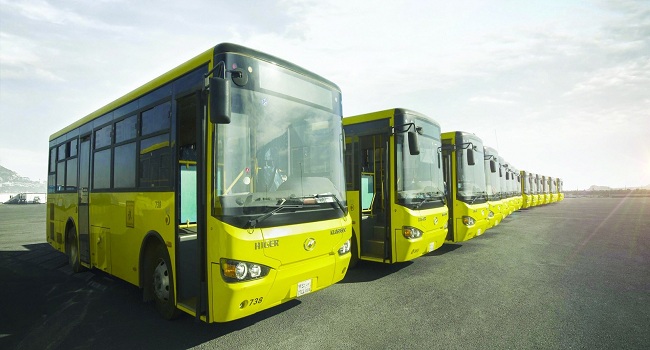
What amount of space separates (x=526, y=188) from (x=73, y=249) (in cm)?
2831

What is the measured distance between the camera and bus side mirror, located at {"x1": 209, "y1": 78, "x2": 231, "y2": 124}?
3352mm

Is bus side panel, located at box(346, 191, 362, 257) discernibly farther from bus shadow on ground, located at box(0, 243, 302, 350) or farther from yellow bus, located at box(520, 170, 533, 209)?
yellow bus, located at box(520, 170, 533, 209)

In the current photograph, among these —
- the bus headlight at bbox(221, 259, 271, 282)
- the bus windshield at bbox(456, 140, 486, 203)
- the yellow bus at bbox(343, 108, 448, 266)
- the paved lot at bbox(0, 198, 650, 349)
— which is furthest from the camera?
the bus windshield at bbox(456, 140, 486, 203)

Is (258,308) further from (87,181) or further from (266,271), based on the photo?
(87,181)

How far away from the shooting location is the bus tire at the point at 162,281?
14.3ft

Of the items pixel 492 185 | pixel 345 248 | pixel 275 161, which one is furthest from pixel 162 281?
pixel 492 185

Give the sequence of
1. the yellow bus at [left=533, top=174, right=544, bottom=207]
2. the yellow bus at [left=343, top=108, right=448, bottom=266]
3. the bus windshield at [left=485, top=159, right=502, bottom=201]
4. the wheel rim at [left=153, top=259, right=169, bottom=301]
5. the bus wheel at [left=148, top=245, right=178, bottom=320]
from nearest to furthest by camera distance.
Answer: the bus wheel at [left=148, top=245, right=178, bottom=320], the wheel rim at [left=153, top=259, right=169, bottom=301], the yellow bus at [left=343, top=108, right=448, bottom=266], the bus windshield at [left=485, top=159, right=502, bottom=201], the yellow bus at [left=533, top=174, right=544, bottom=207]

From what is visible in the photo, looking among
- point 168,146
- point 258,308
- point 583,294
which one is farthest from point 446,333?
point 168,146

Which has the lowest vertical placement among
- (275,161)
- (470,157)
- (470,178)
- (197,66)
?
(470,178)

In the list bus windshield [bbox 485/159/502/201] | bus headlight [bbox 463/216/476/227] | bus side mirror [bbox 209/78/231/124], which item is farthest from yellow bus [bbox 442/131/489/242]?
bus side mirror [bbox 209/78/231/124]

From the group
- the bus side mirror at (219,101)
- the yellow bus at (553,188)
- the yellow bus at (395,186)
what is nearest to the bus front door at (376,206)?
the yellow bus at (395,186)

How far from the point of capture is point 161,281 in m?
4.61

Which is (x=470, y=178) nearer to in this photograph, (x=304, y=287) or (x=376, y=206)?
(x=376, y=206)

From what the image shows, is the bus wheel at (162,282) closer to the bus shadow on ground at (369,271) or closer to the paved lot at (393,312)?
the paved lot at (393,312)
